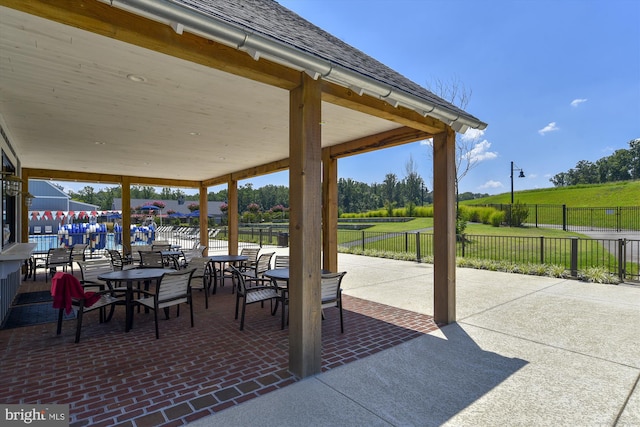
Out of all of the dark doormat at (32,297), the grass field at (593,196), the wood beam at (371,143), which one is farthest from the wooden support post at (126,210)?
the grass field at (593,196)

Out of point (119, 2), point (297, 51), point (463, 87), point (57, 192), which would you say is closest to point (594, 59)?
point (463, 87)

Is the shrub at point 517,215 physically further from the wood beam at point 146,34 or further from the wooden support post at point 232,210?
the wood beam at point 146,34

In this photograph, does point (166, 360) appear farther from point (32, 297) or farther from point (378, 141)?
point (32, 297)

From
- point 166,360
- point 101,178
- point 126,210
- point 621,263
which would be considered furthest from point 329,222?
point 101,178

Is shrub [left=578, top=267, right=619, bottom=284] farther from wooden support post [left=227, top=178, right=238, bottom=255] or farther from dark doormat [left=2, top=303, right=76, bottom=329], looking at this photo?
dark doormat [left=2, top=303, right=76, bottom=329]

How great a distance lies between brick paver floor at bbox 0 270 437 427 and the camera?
2.62 meters

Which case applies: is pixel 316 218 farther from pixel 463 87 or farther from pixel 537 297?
pixel 463 87

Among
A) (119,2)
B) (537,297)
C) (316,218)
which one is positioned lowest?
(537,297)

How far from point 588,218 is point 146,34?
33.8 meters

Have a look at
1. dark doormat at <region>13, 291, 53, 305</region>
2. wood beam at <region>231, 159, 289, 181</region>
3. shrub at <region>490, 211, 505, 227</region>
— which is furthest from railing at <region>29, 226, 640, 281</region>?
shrub at <region>490, 211, 505, 227</region>

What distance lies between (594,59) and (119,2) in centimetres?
2580

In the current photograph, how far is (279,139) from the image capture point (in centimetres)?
645

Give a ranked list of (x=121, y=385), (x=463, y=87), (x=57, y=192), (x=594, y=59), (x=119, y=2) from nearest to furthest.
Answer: (x=119, y=2) < (x=121, y=385) < (x=463, y=87) < (x=594, y=59) < (x=57, y=192)

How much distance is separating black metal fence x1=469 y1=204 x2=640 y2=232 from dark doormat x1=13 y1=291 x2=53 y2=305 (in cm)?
2391
